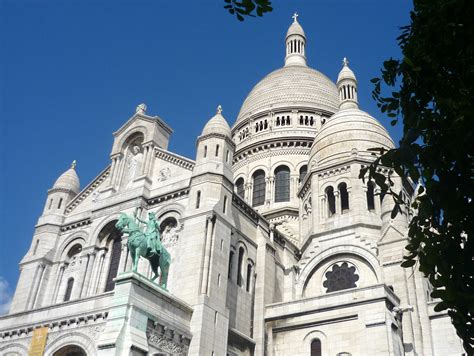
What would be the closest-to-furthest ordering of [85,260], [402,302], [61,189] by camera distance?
[402,302] < [85,260] < [61,189]

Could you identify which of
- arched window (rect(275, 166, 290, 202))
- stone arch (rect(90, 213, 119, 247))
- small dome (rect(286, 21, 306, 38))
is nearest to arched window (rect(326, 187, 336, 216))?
A: arched window (rect(275, 166, 290, 202))

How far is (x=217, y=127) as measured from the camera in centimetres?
3209

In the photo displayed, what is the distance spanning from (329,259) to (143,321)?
15.6m

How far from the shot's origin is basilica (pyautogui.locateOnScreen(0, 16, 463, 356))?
25359 millimetres

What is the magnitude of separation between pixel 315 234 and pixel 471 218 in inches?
1117

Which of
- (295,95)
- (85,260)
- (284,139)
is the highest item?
(295,95)

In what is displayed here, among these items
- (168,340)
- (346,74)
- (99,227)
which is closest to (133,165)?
(99,227)

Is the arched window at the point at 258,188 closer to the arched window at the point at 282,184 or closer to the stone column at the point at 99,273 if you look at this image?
the arched window at the point at 282,184

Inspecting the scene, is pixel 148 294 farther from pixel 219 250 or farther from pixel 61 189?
pixel 61 189

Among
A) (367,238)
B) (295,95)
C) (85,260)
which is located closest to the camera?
(85,260)

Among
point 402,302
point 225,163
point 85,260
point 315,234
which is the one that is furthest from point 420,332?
point 85,260

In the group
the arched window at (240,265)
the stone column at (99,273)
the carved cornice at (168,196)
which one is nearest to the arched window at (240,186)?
the carved cornice at (168,196)

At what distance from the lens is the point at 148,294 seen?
2417 cm

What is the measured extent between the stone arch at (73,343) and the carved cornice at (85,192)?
1254 cm
